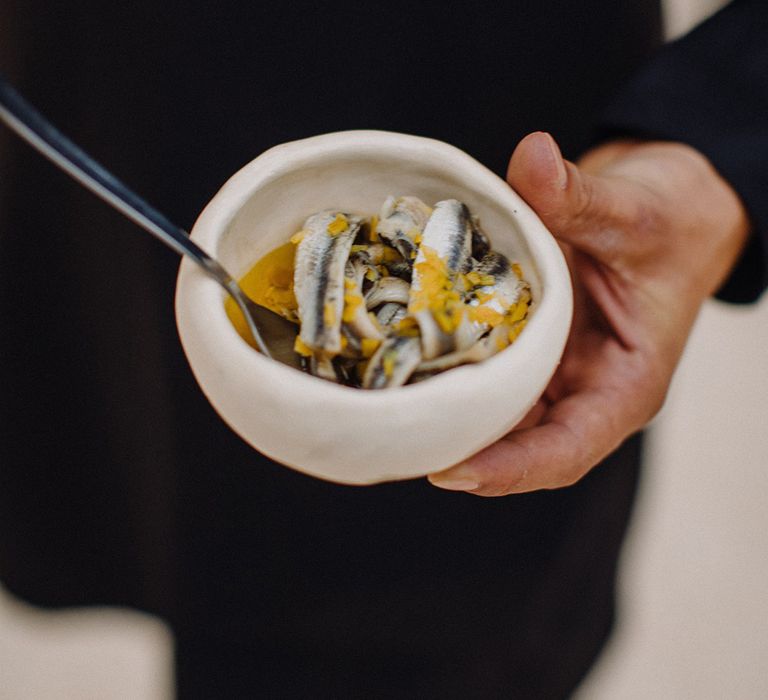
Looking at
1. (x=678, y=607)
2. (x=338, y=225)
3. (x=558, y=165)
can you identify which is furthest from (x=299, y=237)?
(x=678, y=607)

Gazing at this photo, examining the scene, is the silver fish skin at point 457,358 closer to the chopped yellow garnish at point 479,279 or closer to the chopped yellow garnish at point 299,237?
the chopped yellow garnish at point 479,279

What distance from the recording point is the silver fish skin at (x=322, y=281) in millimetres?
616

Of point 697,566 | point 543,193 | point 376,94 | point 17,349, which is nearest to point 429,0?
point 376,94

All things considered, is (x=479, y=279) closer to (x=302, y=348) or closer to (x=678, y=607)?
(x=302, y=348)

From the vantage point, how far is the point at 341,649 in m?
1.16

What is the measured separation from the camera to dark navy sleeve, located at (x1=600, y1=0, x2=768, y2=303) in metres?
0.98

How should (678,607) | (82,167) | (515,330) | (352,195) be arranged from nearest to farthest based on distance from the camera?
(82,167), (515,330), (352,195), (678,607)

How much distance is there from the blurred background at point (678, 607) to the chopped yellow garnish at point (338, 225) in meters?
1.16

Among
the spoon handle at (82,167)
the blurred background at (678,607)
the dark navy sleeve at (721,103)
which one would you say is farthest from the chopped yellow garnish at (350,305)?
the blurred background at (678,607)

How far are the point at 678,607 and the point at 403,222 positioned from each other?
1.64 metres

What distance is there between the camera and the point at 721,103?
3.38ft

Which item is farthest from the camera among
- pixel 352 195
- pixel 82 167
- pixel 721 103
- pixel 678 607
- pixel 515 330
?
pixel 678 607

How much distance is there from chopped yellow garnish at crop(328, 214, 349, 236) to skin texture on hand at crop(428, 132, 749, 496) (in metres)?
0.17

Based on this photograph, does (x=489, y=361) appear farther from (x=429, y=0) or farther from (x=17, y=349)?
(x=17, y=349)
